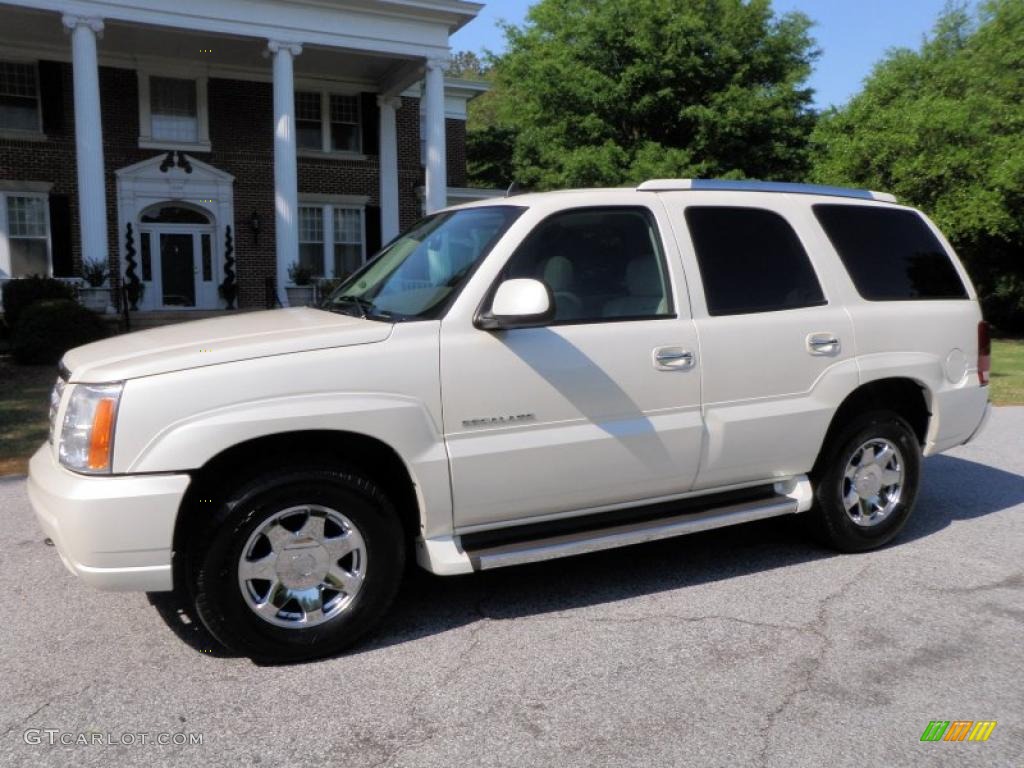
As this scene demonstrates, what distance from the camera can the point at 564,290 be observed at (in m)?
4.11

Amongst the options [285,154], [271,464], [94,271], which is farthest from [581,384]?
[285,154]

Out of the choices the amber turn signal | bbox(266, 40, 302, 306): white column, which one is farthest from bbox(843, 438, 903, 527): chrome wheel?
bbox(266, 40, 302, 306): white column

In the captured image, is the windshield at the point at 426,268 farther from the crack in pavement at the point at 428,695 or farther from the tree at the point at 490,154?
the tree at the point at 490,154

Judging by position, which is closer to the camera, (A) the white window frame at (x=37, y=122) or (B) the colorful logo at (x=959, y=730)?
(B) the colorful logo at (x=959, y=730)

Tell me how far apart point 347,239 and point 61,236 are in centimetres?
656

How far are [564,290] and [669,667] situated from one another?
172cm

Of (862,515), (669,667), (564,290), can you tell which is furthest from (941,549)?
(564,290)

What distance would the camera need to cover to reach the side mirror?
11.8ft

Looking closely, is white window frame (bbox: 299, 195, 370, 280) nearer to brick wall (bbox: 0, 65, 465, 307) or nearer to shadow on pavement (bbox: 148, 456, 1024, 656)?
brick wall (bbox: 0, 65, 465, 307)

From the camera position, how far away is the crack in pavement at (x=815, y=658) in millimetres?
3030

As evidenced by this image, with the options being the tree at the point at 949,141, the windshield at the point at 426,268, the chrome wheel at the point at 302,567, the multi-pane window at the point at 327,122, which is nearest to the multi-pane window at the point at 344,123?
the multi-pane window at the point at 327,122

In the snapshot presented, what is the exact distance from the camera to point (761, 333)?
4438mm

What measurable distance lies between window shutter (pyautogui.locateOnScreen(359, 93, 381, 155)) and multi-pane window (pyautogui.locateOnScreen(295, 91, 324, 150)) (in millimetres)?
1047

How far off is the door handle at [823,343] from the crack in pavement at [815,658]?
1.19 m
